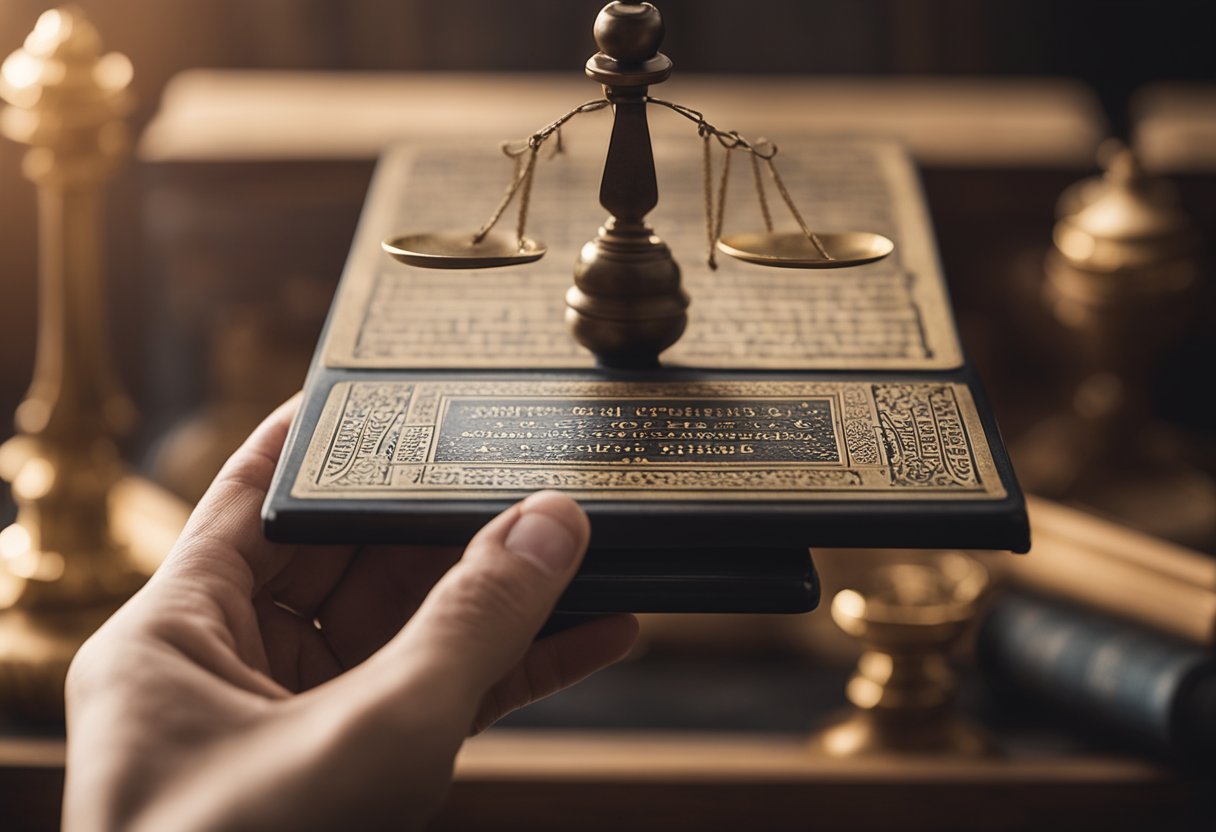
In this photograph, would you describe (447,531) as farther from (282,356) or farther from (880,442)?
(282,356)

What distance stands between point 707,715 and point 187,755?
105 cm

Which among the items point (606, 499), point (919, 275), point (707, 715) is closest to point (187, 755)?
point (606, 499)

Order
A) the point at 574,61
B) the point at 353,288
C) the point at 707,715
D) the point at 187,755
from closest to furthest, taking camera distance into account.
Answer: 1. the point at 187,755
2. the point at 353,288
3. the point at 707,715
4. the point at 574,61

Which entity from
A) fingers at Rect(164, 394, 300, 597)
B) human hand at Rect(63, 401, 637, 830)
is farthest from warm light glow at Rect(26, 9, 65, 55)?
human hand at Rect(63, 401, 637, 830)

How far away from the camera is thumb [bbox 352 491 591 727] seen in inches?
34.7

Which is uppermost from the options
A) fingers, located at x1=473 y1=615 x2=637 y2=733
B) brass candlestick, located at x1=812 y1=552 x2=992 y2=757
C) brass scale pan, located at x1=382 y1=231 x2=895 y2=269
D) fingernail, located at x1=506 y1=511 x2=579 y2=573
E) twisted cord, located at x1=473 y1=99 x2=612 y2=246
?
twisted cord, located at x1=473 y1=99 x2=612 y2=246

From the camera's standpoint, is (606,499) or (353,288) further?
(353,288)

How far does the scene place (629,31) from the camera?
102cm

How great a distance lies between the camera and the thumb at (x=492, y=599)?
2.89ft

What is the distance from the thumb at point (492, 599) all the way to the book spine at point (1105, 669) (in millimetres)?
907

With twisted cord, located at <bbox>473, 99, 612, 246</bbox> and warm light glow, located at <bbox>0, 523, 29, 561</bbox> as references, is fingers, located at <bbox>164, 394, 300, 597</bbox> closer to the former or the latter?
twisted cord, located at <bbox>473, 99, 612, 246</bbox>

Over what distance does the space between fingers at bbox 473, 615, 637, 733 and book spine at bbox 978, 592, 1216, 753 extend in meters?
0.69

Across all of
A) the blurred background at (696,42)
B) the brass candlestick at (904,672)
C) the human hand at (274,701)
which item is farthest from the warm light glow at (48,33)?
the brass candlestick at (904,672)

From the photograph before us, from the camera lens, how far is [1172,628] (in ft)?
5.44
